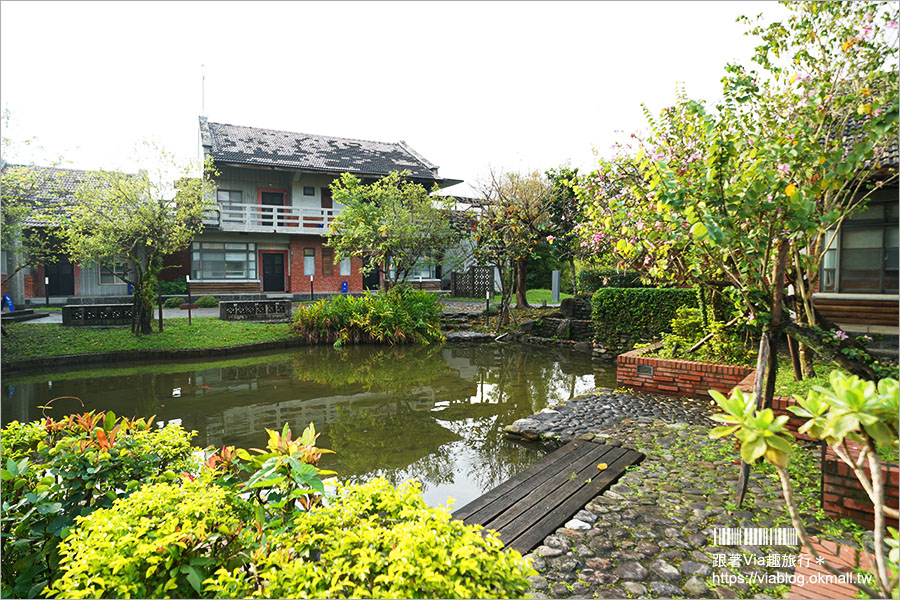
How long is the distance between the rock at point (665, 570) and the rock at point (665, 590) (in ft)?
0.22

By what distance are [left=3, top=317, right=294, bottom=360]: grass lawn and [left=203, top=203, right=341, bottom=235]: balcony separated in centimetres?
832

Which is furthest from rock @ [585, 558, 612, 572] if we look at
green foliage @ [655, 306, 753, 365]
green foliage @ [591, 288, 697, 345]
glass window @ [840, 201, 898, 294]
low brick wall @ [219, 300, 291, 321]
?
low brick wall @ [219, 300, 291, 321]

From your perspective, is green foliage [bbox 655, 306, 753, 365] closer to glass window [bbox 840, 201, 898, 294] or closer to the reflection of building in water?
the reflection of building in water

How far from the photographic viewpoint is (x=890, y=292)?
10961 mm

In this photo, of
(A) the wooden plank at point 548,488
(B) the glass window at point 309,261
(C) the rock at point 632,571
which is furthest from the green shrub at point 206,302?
(C) the rock at point 632,571

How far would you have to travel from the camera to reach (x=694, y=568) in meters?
2.95

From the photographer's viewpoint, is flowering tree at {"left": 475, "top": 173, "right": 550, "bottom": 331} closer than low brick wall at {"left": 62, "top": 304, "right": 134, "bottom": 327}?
No

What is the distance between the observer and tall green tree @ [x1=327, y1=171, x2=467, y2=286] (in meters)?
14.5

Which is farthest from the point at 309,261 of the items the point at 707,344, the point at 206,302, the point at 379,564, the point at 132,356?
the point at 379,564

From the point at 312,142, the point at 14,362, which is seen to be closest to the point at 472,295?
the point at 312,142

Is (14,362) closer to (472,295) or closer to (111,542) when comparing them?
(111,542)

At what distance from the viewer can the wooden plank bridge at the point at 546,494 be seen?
3.57 metres

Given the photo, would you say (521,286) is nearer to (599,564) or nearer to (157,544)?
(599,564)

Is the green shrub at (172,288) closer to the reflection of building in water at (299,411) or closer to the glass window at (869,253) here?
the reflection of building in water at (299,411)
